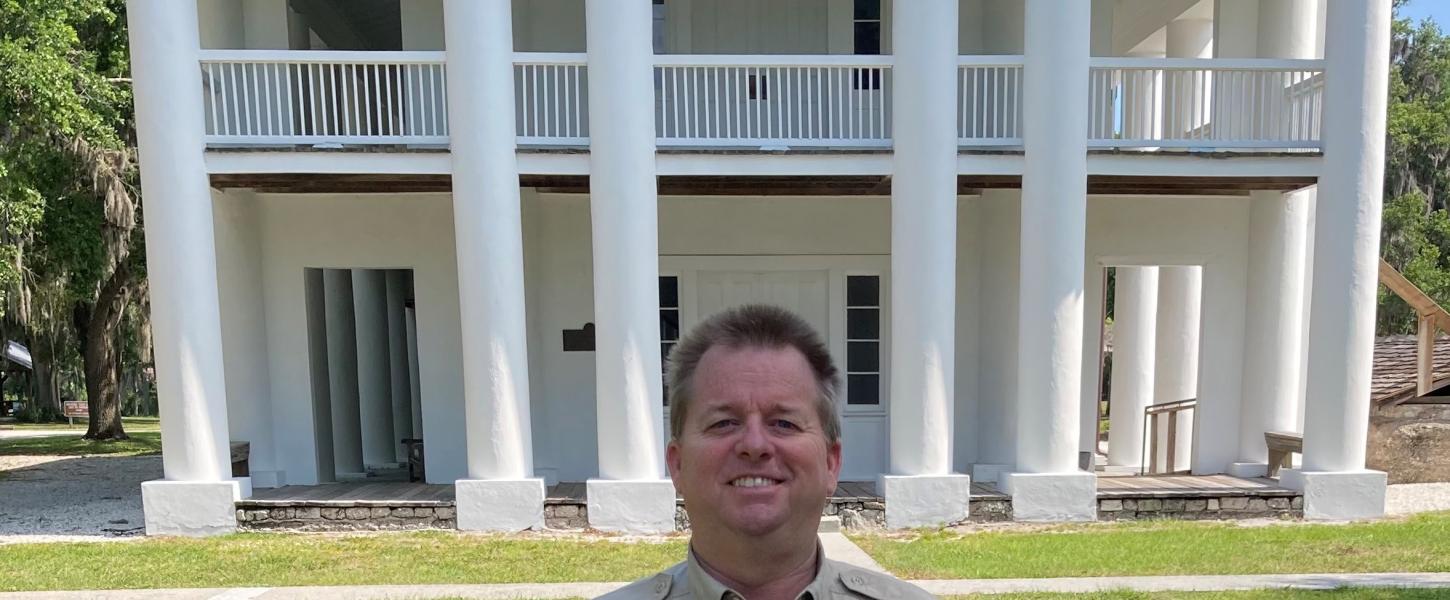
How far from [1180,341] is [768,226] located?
5758mm

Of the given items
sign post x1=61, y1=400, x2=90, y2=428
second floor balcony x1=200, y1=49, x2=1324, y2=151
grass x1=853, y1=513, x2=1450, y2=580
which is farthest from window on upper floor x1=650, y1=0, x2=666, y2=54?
sign post x1=61, y1=400, x2=90, y2=428

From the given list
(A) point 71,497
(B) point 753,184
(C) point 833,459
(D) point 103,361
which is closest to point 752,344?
(C) point 833,459

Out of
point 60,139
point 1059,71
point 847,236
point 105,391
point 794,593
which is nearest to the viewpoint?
point 794,593

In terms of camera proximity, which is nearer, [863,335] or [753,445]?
[753,445]

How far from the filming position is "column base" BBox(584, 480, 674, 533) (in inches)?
283

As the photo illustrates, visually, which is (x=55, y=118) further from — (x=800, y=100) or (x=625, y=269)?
(x=800, y=100)

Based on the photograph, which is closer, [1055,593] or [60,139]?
[1055,593]

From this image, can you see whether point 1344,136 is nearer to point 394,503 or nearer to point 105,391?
point 394,503

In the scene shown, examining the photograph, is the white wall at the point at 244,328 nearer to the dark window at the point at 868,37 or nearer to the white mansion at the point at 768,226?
the white mansion at the point at 768,226

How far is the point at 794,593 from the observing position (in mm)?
1549

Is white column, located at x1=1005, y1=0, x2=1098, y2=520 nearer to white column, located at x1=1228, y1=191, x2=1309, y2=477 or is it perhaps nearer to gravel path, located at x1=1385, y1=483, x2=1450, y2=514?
white column, located at x1=1228, y1=191, x2=1309, y2=477

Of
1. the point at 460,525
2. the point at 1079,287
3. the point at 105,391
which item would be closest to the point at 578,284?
the point at 460,525

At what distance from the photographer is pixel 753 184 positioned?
8062 mm

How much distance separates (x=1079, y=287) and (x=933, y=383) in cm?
153
